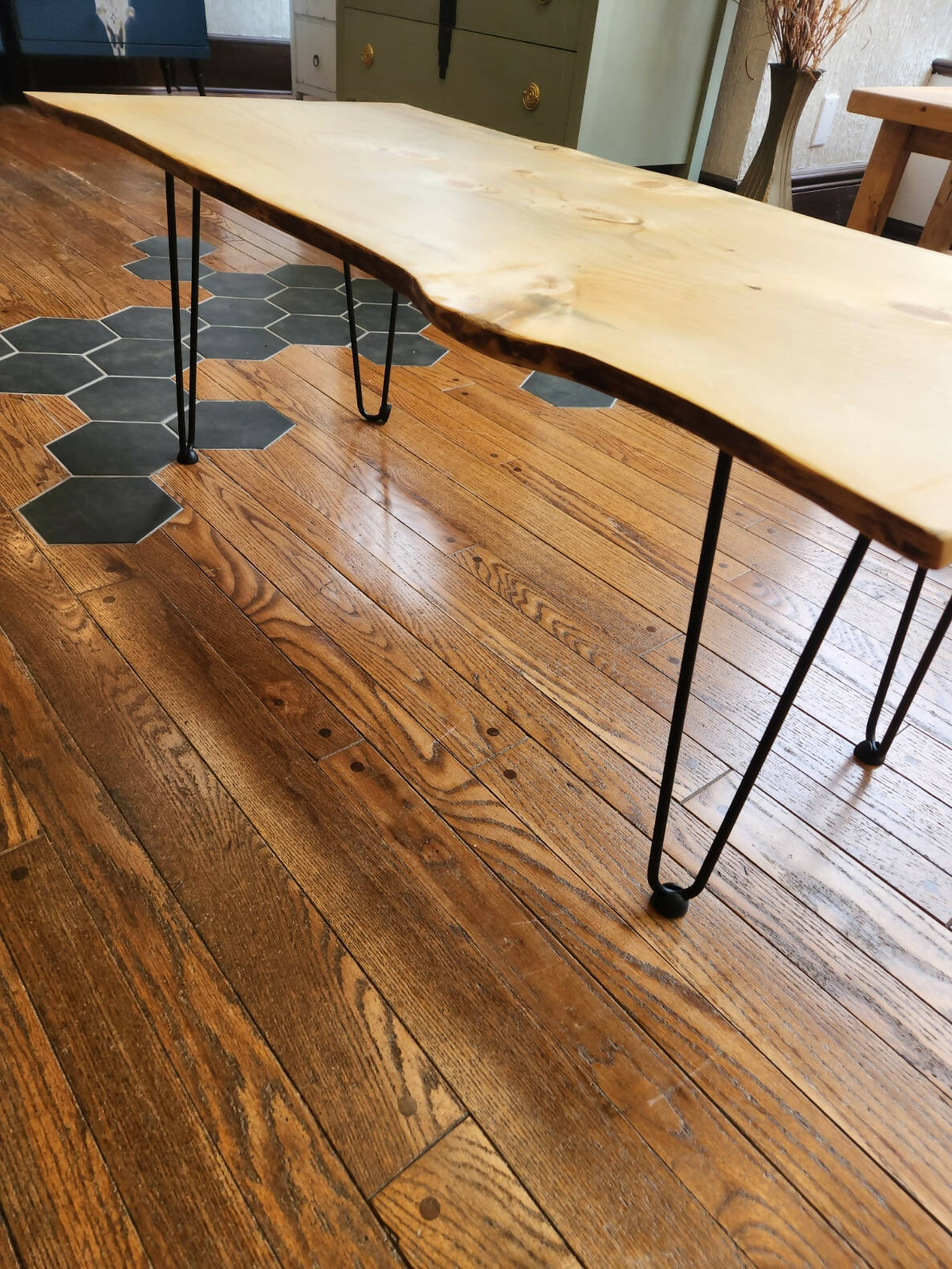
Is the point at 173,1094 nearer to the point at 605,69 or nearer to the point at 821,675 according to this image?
the point at 821,675

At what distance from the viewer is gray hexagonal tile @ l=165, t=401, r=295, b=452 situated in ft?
5.42

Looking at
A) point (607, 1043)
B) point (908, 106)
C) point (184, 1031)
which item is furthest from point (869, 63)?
point (184, 1031)

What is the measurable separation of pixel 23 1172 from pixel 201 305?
6.74 feet

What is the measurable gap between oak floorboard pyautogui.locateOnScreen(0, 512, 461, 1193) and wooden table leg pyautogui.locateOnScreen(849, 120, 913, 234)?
1719mm

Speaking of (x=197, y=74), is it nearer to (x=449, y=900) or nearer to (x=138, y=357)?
(x=138, y=357)

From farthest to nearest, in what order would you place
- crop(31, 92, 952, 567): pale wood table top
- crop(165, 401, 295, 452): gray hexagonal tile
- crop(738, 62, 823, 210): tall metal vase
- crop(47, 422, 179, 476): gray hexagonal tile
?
crop(738, 62, 823, 210): tall metal vase < crop(165, 401, 295, 452): gray hexagonal tile < crop(47, 422, 179, 476): gray hexagonal tile < crop(31, 92, 952, 567): pale wood table top

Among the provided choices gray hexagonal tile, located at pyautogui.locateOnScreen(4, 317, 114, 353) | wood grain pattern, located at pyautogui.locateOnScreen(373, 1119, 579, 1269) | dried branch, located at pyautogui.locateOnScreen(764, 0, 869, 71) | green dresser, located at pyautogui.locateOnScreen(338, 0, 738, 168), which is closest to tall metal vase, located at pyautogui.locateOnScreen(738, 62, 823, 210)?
dried branch, located at pyautogui.locateOnScreen(764, 0, 869, 71)

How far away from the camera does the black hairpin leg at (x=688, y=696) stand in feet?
2.17

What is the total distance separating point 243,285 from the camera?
2387 mm

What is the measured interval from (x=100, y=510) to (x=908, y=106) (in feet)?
5.58

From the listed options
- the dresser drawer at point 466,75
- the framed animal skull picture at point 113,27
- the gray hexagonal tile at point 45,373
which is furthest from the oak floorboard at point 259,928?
the framed animal skull picture at point 113,27

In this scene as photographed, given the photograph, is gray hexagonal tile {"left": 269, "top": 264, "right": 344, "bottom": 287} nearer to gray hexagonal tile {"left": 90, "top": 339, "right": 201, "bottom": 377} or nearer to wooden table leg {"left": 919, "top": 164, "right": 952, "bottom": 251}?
gray hexagonal tile {"left": 90, "top": 339, "right": 201, "bottom": 377}

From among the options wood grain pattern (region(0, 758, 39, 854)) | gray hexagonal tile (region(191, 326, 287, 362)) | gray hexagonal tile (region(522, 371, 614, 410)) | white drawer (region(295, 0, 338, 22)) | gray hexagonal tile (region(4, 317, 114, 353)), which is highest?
white drawer (region(295, 0, 338, 22))

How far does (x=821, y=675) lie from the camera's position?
3.95 ft
